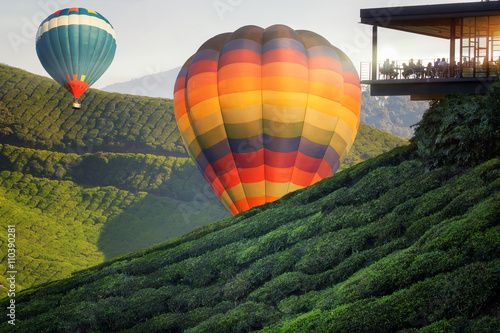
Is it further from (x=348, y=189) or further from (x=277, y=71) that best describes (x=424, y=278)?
(x=277, y=71)

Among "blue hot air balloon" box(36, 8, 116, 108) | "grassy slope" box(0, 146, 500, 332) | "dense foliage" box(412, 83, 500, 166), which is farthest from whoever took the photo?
"blue hot air balloon" box(36, 8, 116, 108)

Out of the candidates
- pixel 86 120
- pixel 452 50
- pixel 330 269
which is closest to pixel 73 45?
pixel 452 50

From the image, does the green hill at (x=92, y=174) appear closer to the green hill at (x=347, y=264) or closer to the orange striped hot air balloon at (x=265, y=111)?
the orange striped hot air balloon at (x=265, y=111)

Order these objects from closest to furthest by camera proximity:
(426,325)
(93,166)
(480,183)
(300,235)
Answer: (426,325) < (480,183) < (300,235) < (93,166)

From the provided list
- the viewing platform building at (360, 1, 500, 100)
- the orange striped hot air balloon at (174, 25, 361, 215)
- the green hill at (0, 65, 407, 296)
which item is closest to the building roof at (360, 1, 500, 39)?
the viewing platform building at (360, 1, 500, 100)

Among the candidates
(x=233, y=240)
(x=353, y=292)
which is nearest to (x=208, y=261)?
(x=233, y=240)

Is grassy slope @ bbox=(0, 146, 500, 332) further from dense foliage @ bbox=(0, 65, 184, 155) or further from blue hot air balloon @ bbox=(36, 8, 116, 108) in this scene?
dense foliage @ bbox=(0, 65, 184, 155)
